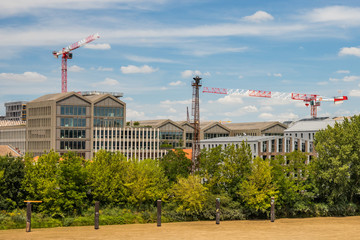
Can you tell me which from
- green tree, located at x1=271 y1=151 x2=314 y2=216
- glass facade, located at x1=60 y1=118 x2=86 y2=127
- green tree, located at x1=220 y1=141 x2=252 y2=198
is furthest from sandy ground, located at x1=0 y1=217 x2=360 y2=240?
glass facade, located at x1=60 y1=118 x2=86 y2=127

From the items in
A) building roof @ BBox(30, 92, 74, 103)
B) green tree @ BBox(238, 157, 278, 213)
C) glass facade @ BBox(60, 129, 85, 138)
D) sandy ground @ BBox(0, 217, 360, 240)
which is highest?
building roof @ BBox(30, 92, 74, 103)

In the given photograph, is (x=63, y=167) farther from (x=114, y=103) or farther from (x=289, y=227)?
(x=114, y=103)

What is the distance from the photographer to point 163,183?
9769cm

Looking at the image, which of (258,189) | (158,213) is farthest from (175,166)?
(158,213)

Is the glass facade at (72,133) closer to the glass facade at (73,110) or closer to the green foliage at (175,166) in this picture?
the glass facade at (73,110)

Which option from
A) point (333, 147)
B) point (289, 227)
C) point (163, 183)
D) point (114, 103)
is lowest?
point (289, 227)

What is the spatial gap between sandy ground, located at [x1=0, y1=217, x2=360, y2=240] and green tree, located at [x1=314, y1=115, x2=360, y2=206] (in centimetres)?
988

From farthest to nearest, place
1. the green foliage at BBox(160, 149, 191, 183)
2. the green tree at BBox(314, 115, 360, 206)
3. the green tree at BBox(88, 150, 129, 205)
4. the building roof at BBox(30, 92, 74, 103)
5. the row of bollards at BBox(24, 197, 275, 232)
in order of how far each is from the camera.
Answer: the building roof at BBox(30, 92, 74, 103) → the green foliage at BBox(160, 149, 191, 183) → the green tree at BBox(314, 115, 360, 206) → the green tree at BBox(88, 150, 129, 205) → the row of bollards at BBox(24, 197, 275, 232)

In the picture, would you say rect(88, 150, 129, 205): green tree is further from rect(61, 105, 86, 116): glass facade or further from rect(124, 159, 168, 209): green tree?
rect(61, 105, 86, 116): glass facade

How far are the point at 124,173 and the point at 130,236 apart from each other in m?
21.2

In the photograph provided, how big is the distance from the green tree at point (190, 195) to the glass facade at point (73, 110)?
102 meters

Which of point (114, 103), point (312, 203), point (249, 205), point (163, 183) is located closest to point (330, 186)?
point (312, 203)

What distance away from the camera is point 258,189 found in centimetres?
9569

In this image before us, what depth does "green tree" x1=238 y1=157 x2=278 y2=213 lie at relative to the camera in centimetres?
9288
